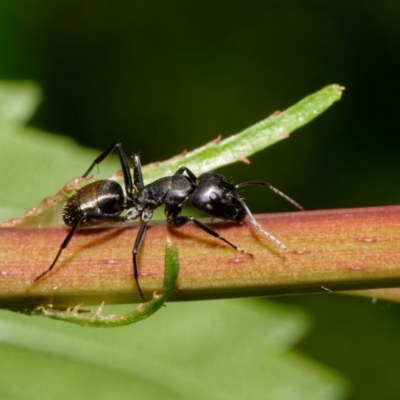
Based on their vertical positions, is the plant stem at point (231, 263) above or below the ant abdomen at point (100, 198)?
above

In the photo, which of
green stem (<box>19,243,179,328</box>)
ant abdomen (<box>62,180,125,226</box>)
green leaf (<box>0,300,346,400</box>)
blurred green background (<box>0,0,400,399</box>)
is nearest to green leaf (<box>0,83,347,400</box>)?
green leaf (<box>0,300,346,400</box>)

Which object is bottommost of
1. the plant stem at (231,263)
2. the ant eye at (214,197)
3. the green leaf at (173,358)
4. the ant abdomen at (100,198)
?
the green leaf at (173,358)

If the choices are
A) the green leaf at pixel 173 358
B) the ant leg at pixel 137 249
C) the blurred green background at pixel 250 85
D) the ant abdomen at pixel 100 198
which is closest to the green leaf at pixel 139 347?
the green leaf at pixel 173 358

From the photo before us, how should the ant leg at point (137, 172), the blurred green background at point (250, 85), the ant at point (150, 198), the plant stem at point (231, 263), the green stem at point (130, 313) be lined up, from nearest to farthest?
the green stem at point (130, 313)
the plant stem at point (231, 263)
the ant at point (150, 198)
the ant leg at point (137, 172)
the blurred green background at point (250, 85)

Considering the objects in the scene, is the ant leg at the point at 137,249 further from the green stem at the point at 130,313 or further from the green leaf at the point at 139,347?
the green leaf at the point at 139,347

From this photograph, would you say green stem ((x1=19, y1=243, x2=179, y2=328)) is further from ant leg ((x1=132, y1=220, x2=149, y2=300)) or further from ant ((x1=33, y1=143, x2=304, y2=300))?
ant ((x1=33, y1=143, x2=304, y2=300))

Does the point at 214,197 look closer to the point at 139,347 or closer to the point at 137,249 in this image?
the point at 139,347

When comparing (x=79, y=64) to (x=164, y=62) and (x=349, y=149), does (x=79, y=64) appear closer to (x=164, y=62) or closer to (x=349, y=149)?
(x=164, y=62)
